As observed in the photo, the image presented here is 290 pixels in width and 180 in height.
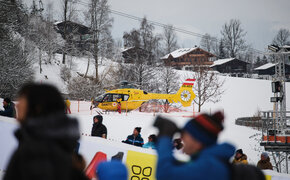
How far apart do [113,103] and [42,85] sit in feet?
61.0

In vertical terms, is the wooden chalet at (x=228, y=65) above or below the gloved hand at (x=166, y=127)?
above

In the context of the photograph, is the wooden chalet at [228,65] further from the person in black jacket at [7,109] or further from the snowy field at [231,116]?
the person in black jacket at [7,109]

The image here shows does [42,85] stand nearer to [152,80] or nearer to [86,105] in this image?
[86,105]

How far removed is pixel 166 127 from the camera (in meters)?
1.86

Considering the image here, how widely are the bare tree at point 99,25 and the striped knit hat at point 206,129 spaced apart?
32108mm

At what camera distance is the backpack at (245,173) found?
5.77 ft

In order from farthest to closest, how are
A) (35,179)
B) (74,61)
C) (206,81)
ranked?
(74,61) → (206,81) → (35,179)

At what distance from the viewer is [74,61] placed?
4062cm

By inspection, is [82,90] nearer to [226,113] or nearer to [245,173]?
[226,113]

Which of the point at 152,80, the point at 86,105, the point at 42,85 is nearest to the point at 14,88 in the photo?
the point at 86,105

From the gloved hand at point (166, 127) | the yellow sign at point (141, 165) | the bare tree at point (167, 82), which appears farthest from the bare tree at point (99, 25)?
the gloved hand at point (166, 127)

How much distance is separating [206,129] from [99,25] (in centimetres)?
3372

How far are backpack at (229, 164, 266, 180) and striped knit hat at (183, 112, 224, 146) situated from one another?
0.25 meters

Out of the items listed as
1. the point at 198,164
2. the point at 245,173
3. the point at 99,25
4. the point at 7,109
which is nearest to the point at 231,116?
the point at 99,25
